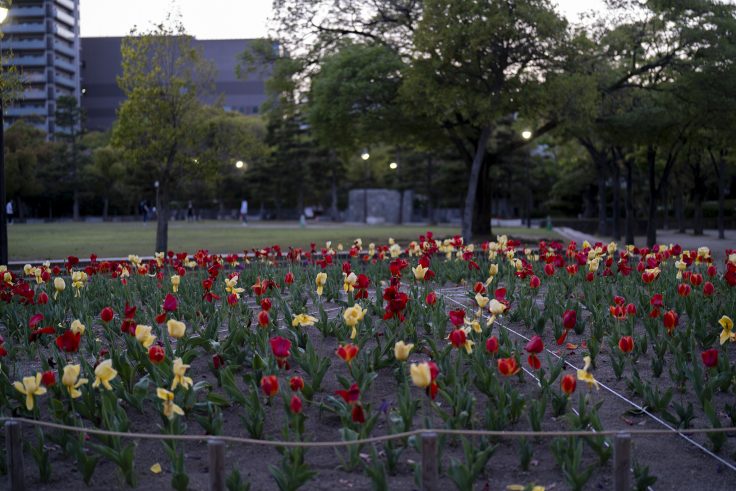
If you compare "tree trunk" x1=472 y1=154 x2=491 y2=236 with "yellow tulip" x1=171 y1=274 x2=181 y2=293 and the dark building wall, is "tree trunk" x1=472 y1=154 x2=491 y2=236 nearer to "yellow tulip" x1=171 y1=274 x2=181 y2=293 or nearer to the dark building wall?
"yellow tulip" x1=171 y1=274 x2=181 y2=293

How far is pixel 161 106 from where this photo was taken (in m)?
20.1

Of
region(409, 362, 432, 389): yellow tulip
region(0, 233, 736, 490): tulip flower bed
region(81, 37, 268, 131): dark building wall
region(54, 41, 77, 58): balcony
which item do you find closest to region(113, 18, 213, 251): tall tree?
region(0, 233, 736, 490): tulip flower bed

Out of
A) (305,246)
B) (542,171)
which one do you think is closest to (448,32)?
(305,246)

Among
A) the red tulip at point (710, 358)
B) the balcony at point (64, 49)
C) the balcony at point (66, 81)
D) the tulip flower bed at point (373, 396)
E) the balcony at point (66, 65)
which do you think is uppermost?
the balcony at point (64, 49)

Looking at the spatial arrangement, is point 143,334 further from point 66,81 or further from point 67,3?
point 67,3

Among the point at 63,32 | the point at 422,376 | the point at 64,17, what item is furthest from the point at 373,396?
the point at 64,17

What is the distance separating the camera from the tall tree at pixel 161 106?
20.1m

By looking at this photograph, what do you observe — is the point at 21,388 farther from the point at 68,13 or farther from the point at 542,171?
the point at 68,13

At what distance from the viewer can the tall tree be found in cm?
2008

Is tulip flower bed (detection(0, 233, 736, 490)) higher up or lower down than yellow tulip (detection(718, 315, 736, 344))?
lower down

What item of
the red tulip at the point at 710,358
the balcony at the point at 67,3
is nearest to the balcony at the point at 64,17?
the balcony at the point at 67,3

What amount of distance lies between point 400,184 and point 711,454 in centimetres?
5374

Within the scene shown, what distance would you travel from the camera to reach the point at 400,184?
191ft

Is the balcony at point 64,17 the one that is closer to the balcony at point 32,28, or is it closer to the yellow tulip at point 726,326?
the balcony at point 32,28
